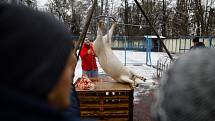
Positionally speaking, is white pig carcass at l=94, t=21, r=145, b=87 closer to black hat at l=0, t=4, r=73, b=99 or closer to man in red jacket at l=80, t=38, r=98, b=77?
man in red jacket at l=80, t=38, r=98, b=77

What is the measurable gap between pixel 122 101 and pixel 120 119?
11.8 inches

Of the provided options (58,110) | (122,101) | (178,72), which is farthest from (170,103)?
(122,101)

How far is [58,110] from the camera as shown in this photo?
0.86m

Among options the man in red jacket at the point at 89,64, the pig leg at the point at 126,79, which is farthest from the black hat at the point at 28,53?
the man in red jacket at the point at 89,64

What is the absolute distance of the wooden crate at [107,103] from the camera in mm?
5785

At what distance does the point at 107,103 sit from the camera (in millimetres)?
5926

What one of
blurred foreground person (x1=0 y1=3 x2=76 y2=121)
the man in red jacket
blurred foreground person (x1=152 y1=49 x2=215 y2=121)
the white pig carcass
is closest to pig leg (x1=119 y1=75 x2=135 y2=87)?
the white pig carcass

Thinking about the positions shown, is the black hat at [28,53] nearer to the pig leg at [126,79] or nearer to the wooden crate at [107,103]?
the wooden crate at [107,103]

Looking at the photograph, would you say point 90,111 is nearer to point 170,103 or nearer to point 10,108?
point 170,103

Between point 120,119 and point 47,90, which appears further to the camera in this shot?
point 120,119

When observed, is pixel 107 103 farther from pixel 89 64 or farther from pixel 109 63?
pixel 89 64

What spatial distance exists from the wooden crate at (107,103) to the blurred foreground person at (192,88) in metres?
4.41

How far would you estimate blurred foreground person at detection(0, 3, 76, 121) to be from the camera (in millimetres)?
777

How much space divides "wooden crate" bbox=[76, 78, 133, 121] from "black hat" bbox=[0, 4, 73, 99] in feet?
16.1
